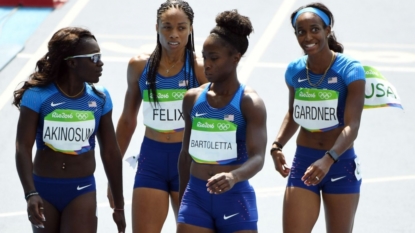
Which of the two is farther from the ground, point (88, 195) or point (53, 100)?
point (53, 100)

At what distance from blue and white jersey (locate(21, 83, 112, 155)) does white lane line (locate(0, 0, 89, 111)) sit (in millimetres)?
5238

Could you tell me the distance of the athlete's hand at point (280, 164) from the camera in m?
7.38

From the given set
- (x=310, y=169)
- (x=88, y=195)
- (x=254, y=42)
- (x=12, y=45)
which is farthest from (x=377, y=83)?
(x=12, y=45)

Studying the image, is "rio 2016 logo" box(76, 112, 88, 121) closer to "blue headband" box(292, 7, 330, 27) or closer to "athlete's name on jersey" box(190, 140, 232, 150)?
"athlete's name on jersey" box(190, 140, 232, 150)

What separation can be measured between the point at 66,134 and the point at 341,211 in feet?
6.89

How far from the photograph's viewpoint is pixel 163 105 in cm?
768

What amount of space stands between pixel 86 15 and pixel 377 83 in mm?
7864

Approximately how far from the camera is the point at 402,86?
12.7 meters

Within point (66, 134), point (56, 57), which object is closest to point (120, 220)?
point (66, 134)

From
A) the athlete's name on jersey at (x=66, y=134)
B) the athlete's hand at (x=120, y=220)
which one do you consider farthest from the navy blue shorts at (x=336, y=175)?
the athlete's name on jersey at (x=66, y=134)

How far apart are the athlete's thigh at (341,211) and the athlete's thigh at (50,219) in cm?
200

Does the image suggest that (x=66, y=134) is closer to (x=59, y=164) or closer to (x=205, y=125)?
(x=59, y=164)

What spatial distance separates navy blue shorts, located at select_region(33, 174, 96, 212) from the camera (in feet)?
22.6

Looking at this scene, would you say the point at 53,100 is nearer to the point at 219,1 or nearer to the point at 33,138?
the point at 33,138
